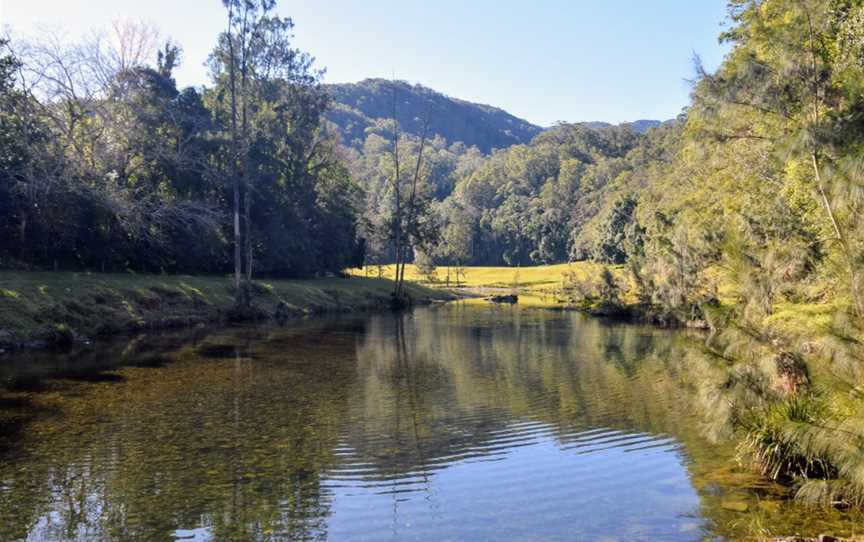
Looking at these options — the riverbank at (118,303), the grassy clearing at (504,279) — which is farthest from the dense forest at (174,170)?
the grassy clearing at (504,279)

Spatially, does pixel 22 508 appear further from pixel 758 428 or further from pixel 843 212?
pixel 843 212

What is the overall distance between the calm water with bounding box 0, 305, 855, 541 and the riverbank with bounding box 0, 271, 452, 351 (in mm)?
4149

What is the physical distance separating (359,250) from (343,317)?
22.6 metres

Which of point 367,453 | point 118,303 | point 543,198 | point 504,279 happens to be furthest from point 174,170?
point 543,198

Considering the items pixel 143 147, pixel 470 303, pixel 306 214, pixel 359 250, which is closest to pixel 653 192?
pixel 470 303

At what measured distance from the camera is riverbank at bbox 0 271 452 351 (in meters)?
27.4

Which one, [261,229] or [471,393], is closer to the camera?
[471,393]

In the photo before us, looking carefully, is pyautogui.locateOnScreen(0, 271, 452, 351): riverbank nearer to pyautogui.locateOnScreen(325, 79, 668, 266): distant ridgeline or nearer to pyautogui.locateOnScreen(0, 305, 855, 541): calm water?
pyautogui.locateOnScreen(0, 305, 855, 541): calm water

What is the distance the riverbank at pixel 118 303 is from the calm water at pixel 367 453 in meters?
4.15

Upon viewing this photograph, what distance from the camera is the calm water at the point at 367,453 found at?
9.19 m

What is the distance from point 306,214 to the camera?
199 feet

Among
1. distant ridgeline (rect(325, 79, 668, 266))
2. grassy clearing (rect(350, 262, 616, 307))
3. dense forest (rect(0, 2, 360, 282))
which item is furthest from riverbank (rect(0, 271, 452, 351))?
distant ridgeline (rect(325, 79, 668, 266))

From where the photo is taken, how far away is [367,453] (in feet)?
42.3

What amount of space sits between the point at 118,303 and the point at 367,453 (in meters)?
24.8
